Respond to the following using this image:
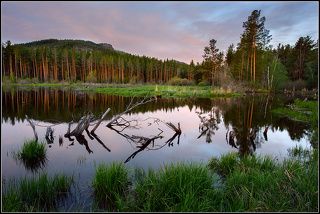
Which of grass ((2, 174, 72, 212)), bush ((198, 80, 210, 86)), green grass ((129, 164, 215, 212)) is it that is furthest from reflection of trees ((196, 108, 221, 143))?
bush ((198, 80, 210, 86))

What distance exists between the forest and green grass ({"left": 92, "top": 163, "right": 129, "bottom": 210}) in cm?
3932

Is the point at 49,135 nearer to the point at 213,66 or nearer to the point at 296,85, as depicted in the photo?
the point at 296,85

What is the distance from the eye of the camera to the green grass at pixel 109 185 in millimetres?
6296

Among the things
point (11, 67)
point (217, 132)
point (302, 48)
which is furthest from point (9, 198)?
point (11, 67)

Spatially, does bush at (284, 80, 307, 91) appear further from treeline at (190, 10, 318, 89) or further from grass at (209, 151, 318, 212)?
grass at (209, 151, 318, 212)

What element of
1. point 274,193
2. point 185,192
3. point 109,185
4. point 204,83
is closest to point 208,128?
point 109,185

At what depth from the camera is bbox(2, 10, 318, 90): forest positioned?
54031 millimetres

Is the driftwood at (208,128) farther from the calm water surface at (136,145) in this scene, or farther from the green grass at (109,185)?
the green grass at (109,185)

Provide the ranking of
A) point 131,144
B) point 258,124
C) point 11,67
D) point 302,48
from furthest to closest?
point 11,67 < point 302,48 < point 258,124 < point 131,144

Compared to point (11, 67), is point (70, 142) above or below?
below

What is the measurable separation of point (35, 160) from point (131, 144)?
421 centimetres

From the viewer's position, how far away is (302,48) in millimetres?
60094

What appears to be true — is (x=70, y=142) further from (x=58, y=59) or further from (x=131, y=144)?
(x=58, y=59)

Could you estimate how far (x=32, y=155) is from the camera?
32.0 feet
